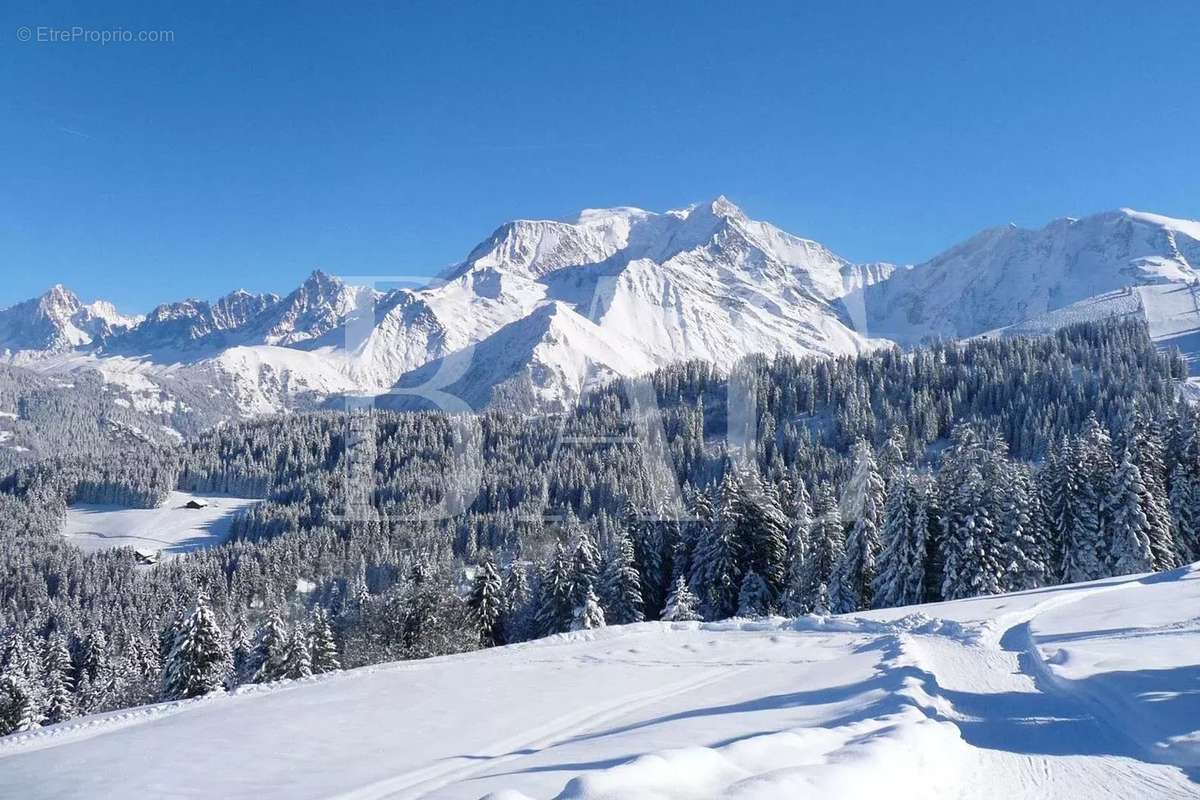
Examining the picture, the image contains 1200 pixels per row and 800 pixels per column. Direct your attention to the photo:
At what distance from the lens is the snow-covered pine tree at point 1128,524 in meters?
36.1

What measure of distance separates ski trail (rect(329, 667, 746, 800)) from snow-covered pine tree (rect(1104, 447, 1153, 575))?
109 ft

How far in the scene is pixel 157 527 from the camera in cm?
17900

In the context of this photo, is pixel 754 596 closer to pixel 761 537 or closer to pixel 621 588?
pixel 761 537

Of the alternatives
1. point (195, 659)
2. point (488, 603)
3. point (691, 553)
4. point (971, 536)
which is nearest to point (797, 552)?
point (691, 553)

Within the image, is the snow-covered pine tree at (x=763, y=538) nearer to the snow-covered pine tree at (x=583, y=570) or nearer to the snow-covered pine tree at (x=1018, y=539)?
the snow-covered pine tree at (x=583, y=570)

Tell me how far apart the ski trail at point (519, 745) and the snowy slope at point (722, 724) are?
49 mm

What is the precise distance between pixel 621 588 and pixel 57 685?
167 ft

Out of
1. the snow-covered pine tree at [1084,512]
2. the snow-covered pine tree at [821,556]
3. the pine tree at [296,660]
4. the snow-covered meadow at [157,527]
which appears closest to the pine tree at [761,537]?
the snow-covered pine tree at [821,556]

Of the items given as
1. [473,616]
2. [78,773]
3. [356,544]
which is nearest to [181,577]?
[356,544]

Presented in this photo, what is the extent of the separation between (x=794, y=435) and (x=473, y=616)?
11935 centimetres

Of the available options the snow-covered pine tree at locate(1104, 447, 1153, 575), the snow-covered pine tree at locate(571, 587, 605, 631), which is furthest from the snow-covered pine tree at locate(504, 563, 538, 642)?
the snow-covered pine tree at locate(1104, 447, 1153, 575)

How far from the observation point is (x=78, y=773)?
10.8 metres

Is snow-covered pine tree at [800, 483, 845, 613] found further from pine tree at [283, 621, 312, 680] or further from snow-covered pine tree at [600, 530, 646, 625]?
pine tree at [283, 621, 312, 680]

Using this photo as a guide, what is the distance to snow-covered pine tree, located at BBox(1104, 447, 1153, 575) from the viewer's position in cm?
3609
